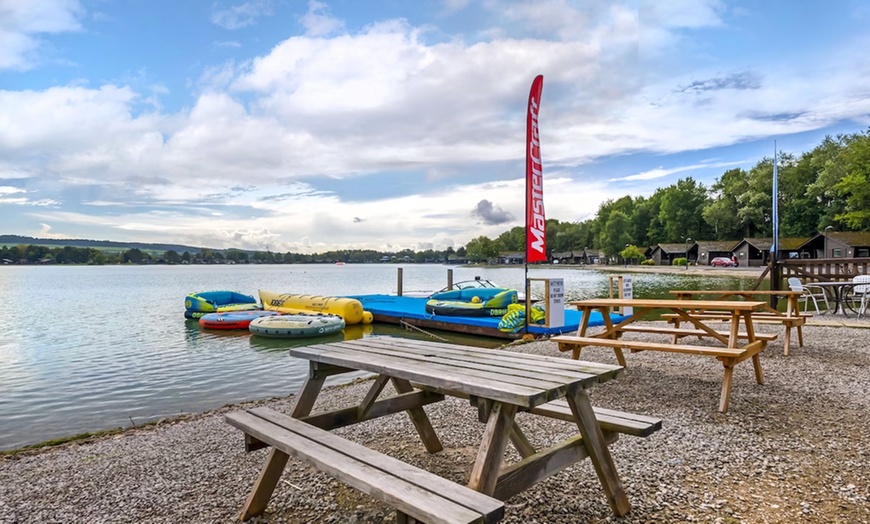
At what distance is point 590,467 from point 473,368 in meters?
1.45

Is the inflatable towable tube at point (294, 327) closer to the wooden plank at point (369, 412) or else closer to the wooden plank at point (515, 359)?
the wooden plank at point (515, 359)

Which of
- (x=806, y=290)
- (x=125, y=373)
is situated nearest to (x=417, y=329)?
(x=125, y=373)

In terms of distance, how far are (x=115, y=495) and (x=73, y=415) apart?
570 cm

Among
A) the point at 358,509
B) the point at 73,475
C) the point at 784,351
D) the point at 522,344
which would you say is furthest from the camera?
the point at 522,344

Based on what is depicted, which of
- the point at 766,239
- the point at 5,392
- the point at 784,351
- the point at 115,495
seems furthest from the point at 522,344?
the point at 766,239

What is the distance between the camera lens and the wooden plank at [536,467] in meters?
2.25

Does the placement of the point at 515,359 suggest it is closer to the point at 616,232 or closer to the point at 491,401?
the point at 491,401

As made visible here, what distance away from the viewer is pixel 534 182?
35.7ft

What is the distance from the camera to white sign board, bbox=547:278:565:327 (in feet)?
40.8

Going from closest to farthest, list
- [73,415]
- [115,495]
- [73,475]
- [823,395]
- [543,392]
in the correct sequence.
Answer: [543,392]
[115,495]
[73,475]
[823,395]
[73,415]

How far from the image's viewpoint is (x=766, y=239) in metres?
67.0

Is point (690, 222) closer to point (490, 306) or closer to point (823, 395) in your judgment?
point (490, 306)

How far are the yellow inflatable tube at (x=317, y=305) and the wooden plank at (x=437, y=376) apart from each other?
51.1 feet

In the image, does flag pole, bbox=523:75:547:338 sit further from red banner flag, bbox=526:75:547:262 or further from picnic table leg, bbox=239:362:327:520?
picnic table leg, bbox=239:362:327:520
